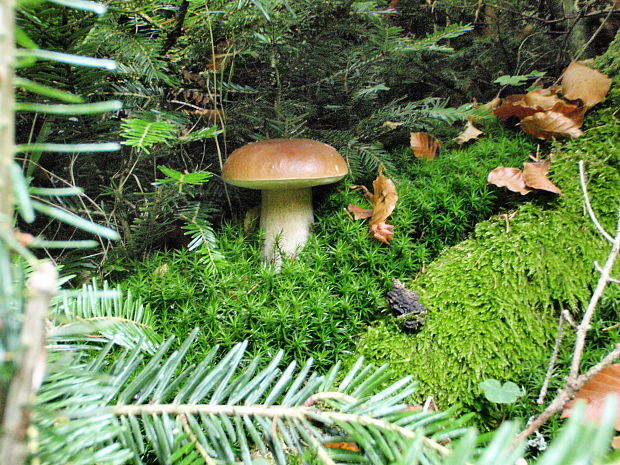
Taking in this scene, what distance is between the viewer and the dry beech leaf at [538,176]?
144 cm

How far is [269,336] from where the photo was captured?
3.88 feet

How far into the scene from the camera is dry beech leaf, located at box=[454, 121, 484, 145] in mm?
1906

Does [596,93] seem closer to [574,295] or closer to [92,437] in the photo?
[574,295]

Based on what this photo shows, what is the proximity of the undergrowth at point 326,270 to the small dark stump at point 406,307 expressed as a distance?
0.05 meters

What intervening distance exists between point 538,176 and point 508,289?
51cm

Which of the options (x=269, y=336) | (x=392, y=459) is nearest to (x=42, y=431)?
(x=392, y=459)

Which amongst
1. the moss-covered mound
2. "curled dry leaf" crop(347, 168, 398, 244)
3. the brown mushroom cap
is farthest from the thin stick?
"curled dry leaf" crop(347, 168, 398, 244)

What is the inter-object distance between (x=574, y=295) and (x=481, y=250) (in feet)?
0.98

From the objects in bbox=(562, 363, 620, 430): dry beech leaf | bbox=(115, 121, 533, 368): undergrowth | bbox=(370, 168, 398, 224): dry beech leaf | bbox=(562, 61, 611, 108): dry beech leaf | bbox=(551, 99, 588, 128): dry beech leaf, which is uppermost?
bbox=(562, 61, 611, 108): dry beech leaf

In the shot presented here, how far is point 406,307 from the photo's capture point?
1.25 m

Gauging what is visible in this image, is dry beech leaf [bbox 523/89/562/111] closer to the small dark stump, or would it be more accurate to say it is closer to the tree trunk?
the small dark stump

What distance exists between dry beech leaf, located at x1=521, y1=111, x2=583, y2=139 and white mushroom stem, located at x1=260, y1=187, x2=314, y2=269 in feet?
3.28

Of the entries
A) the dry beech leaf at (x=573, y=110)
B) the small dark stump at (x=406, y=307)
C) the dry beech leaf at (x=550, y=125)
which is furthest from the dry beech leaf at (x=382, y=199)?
the dry beech leaf at (x=573, y=110)

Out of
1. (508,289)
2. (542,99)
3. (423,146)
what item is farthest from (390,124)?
(508,289)
